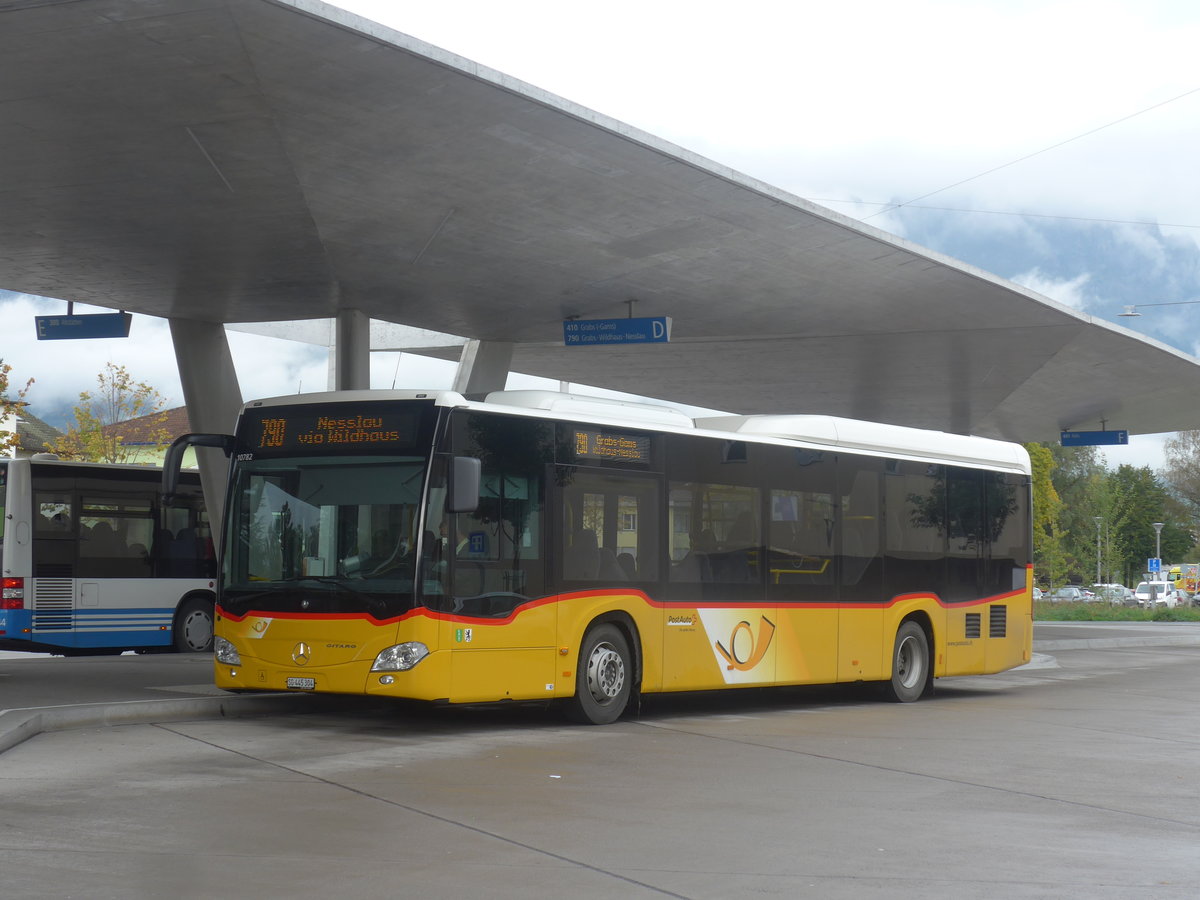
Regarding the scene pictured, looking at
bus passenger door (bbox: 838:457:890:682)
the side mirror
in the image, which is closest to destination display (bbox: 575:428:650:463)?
the side mirror

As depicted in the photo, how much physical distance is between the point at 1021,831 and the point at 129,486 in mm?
17534

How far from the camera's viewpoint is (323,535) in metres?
12.6

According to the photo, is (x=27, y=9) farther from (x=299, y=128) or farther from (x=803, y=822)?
(x=803, y=822)

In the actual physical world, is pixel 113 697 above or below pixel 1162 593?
above

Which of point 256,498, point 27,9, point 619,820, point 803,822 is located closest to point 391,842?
point 619,820

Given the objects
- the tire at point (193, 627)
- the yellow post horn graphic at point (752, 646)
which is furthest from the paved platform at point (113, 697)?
the yellow post horn graphic at point (752, 646)

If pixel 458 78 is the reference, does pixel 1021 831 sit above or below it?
below

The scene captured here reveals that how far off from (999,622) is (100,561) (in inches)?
515

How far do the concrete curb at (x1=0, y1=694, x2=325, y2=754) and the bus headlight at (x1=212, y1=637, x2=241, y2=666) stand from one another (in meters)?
0.65

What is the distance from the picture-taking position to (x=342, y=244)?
1902cm

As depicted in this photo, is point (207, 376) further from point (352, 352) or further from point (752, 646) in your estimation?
point (752, 646)

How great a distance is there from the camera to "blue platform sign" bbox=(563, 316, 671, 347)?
2191cm

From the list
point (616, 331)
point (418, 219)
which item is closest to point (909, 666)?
point (616, 331)

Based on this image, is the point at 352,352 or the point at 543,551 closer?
the point at 543,551
